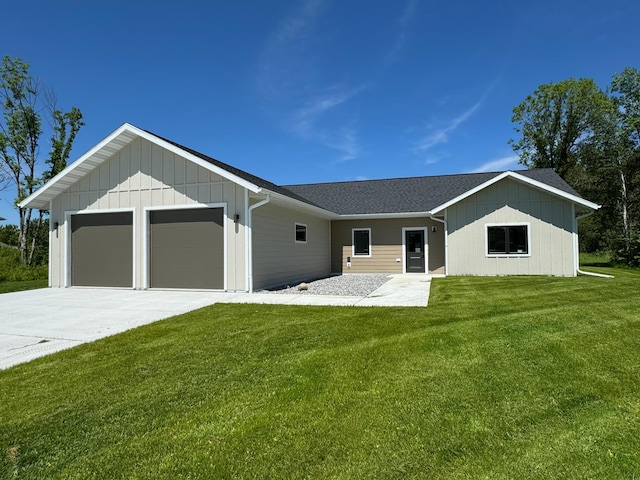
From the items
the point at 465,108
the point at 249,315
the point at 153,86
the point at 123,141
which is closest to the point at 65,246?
the point at 123,141

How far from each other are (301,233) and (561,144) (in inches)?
1115

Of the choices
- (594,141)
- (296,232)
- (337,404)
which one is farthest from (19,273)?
(594,141)

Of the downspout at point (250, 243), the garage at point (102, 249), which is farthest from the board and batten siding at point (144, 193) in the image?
the garage at point (102, 249)

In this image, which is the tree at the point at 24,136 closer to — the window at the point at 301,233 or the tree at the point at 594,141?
the window at the point at 301,233

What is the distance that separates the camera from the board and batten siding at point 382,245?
52.7 ft

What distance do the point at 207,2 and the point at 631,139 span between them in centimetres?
3165

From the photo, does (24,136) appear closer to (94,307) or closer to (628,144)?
(94,307)

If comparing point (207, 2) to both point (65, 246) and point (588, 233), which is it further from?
point (588, 233)

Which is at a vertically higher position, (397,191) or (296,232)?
(397,191)

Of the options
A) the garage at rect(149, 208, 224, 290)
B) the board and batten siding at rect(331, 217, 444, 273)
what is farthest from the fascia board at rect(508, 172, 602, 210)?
the garage at rect(149, 208, 224, 290)

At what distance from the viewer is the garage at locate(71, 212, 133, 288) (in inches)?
461

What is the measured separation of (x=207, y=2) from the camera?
38.1ft

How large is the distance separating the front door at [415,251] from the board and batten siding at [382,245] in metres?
0.26

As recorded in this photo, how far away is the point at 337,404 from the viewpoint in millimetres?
3145
